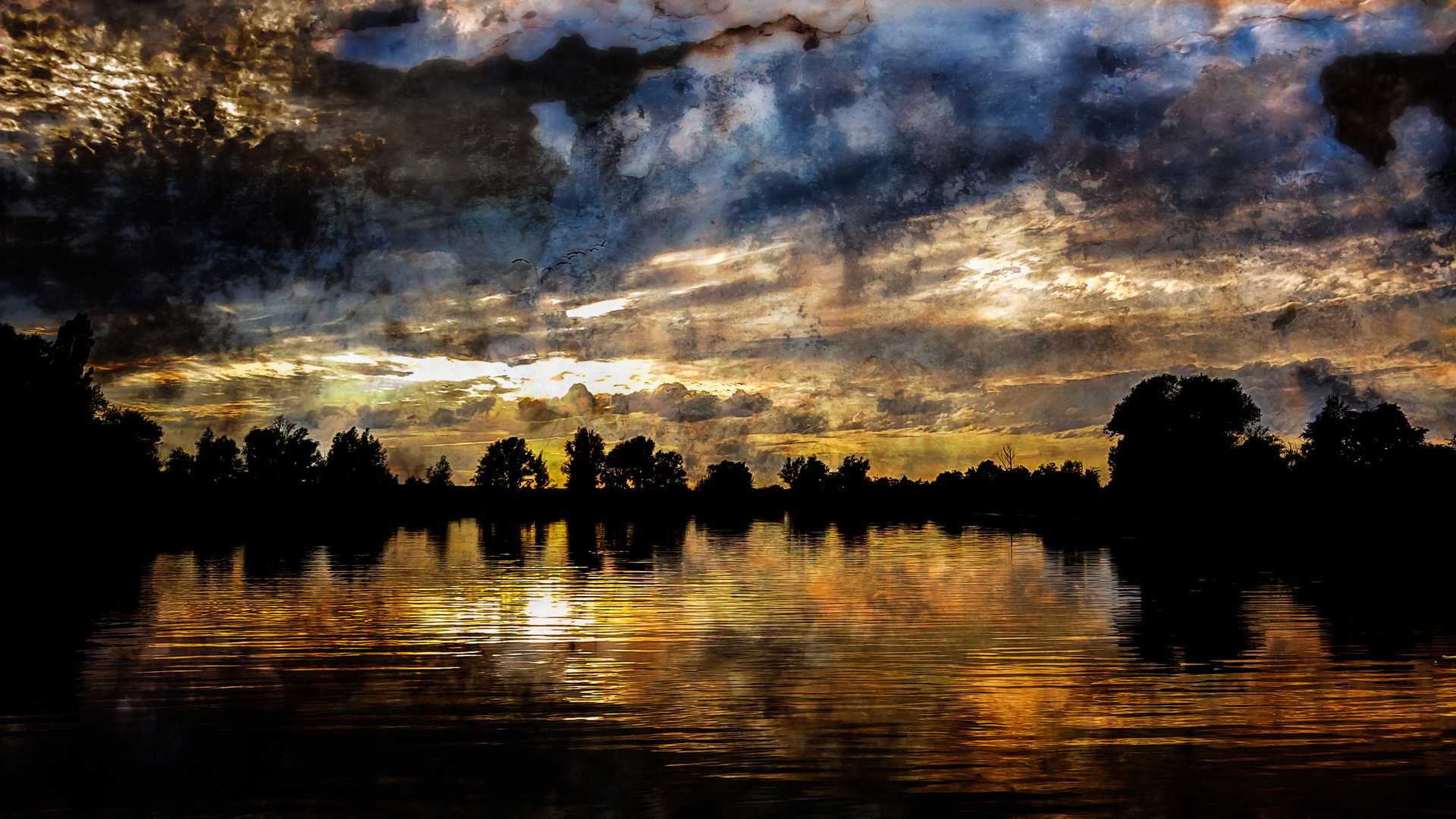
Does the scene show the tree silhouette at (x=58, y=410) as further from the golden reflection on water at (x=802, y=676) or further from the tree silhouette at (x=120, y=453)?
the golden reflection on water at (x=802, y=676)

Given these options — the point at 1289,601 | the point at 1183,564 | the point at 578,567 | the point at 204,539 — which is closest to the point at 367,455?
the point at 204,539

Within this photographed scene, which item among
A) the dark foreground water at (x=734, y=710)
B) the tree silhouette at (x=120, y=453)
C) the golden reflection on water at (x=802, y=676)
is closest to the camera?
the dark foreground water at (x=734, y=710)

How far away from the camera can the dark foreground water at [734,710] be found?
40.5 ft

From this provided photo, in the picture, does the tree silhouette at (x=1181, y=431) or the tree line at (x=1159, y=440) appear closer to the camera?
the tree line at (x=1159, y=440)

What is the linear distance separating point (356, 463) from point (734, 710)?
186112mm

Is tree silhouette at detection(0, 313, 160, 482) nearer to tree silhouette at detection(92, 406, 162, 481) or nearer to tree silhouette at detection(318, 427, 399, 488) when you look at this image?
tree silhouette at detection(92, 406, 162, 481)

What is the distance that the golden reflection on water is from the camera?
1441 centimetres

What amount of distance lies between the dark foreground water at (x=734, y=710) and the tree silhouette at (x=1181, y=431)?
82401 millimetres

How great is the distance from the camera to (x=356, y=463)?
606ft

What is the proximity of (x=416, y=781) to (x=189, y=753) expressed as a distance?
14.7 feet

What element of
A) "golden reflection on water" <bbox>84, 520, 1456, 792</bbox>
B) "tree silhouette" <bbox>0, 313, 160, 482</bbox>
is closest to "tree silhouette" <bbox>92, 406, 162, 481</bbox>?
"tree silhouette" <bbox>0, 313, 160, 482</bbox>

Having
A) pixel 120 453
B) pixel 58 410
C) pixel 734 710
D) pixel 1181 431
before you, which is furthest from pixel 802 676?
pixel 1181 431

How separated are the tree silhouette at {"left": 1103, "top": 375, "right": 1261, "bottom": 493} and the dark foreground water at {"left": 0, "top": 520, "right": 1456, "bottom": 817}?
82401 millimetres

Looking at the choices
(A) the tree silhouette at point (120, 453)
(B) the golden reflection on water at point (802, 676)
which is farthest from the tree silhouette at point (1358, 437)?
(A) the tree silhouette at point (120, 453)
